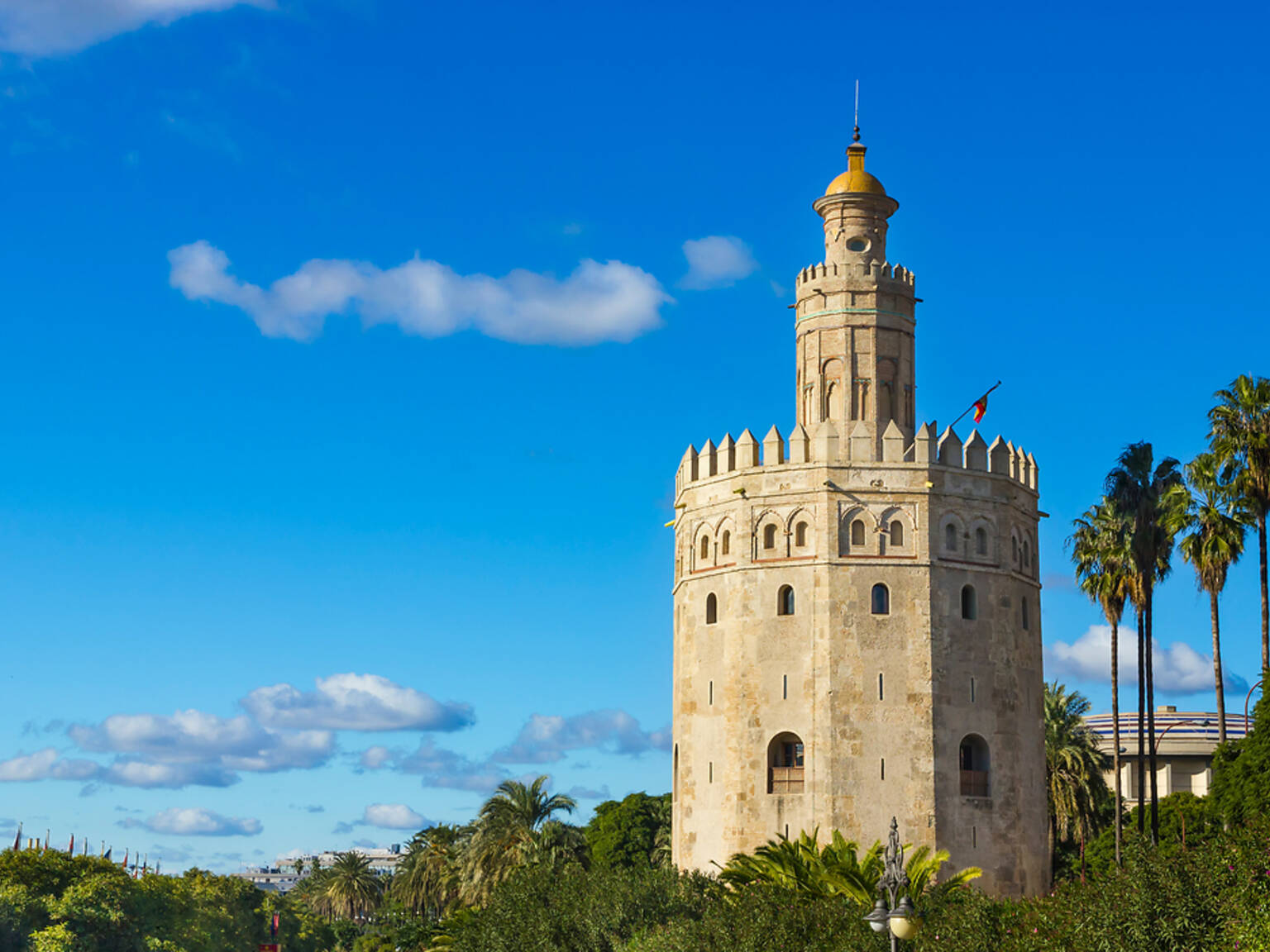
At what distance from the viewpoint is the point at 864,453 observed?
4038 centimetres

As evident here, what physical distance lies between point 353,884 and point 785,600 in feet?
248

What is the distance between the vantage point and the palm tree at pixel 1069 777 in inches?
2019

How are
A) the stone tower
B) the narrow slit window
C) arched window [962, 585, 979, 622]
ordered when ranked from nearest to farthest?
the stone tower, the narrow slit window, arched window [962, 585, 979, 622]

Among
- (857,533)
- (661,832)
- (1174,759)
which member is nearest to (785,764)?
(857,533)

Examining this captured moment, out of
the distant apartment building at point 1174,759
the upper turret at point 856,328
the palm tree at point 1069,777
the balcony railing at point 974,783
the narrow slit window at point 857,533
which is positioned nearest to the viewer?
the balcony railing at point 974,783

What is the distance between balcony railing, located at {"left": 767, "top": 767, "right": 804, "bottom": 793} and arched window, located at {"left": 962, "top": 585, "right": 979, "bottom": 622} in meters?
5.98

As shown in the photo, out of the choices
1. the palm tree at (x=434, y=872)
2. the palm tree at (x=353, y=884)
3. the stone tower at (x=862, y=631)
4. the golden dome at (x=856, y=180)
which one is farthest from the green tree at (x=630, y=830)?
the palm tree at (x=353, y=884)

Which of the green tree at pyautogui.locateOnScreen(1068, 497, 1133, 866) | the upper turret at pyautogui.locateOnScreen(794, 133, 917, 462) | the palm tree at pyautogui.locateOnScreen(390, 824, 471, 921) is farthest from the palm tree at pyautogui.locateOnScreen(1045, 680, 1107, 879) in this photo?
the palm tree at pyautogui.locateOnScreen(390, 824, 471, 921)

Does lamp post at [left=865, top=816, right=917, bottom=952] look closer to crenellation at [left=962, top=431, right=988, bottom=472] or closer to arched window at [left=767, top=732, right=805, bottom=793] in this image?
arched window at [left=767, top=732, right=805, bottom=793]

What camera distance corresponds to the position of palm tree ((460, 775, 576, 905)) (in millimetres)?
54719

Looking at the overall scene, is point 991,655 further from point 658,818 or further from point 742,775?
point 658,818

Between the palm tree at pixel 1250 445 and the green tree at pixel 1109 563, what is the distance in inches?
180

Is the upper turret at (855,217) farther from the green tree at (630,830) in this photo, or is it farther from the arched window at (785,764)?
the green tree at (630,830)

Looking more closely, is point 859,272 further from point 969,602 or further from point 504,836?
point 504,836
